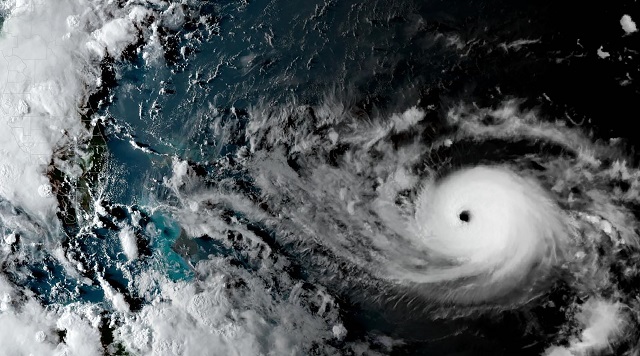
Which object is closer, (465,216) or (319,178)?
(465,216)

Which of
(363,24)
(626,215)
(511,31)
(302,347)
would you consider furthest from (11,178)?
(626,215)

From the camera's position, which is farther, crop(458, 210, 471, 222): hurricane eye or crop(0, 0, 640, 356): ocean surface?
crop(458, 210, 471, 222): hurricane eye

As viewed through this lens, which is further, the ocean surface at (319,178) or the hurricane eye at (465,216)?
the hurricane eye at (465,216)

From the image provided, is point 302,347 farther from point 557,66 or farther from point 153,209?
point 557,66

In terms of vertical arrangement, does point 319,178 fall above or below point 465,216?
below
